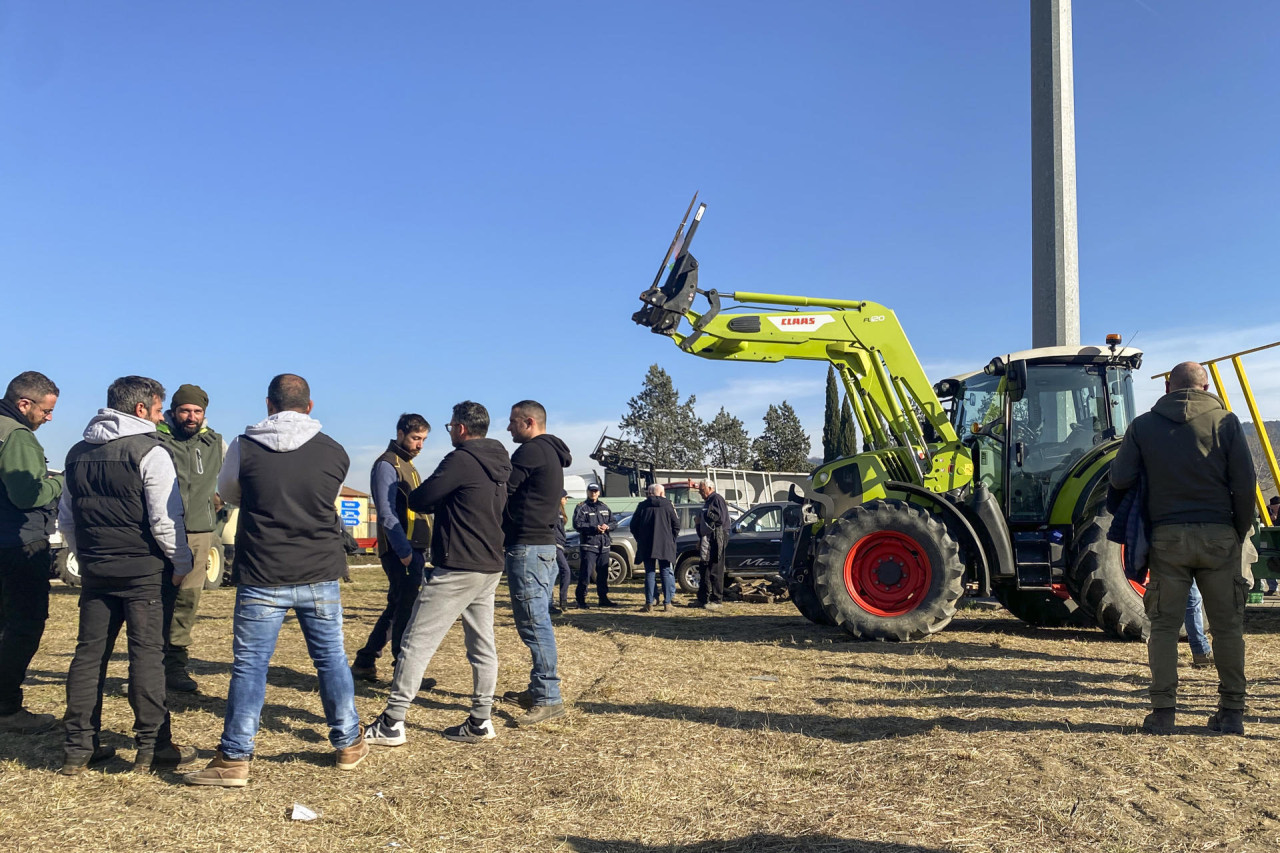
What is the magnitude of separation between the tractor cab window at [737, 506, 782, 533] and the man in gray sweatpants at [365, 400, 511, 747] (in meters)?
10.0

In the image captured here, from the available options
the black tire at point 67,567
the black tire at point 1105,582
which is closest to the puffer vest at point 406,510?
the black tire at point 1105,582

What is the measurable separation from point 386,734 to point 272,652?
0.95 m

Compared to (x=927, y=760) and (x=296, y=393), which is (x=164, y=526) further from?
(x=927, y=760)

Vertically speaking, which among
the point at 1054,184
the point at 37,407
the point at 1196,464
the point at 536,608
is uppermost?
the point at 1054,184

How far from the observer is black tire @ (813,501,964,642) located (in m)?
8.52

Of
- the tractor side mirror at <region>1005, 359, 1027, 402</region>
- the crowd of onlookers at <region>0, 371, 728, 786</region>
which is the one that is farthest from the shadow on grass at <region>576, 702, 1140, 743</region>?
the tractor side mirror at <region>1005, 359, 1027, 402</region>

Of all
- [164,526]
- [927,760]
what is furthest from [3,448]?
[927,760]

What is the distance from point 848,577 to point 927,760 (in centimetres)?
431

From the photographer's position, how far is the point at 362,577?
1888 centimetres

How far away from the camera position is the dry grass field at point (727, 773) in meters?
3.70

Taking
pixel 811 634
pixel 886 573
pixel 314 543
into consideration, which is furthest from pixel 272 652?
pixel 811 634

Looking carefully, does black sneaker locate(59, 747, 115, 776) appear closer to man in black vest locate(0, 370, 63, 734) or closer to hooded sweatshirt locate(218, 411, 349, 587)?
man in black vest locate(0, 370, 63, 734)

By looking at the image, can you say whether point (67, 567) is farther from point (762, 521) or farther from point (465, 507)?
point (465, 507)

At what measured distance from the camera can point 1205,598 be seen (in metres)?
5.10
